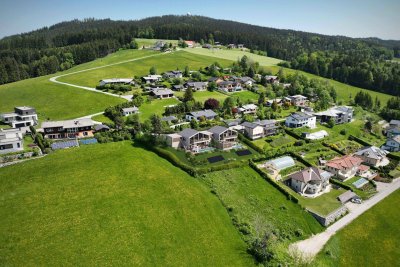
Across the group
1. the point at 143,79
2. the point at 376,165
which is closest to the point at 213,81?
the point at 143,79

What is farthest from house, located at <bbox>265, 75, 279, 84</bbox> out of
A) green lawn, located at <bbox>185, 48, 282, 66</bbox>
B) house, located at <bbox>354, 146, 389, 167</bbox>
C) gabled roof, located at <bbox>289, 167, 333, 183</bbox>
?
gabled roof, located at <bbox>289, 167, 333, 183</bbox>

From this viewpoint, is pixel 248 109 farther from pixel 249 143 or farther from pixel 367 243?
pixel 367 243

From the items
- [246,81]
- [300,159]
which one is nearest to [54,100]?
[246,81]

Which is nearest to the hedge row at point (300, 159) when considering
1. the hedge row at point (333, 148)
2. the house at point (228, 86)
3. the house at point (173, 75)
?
the hedge row at point (333, 148)

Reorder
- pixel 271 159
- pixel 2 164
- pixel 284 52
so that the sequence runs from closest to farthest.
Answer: pixel 2 164, pixel 271 159, pixel 284 52

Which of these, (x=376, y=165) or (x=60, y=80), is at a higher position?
(x=60, y=80)

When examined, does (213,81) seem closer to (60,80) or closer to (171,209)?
(60,80)

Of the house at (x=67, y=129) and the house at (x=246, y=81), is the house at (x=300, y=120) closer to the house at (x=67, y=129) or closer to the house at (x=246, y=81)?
the house at (x=246, y=81)
